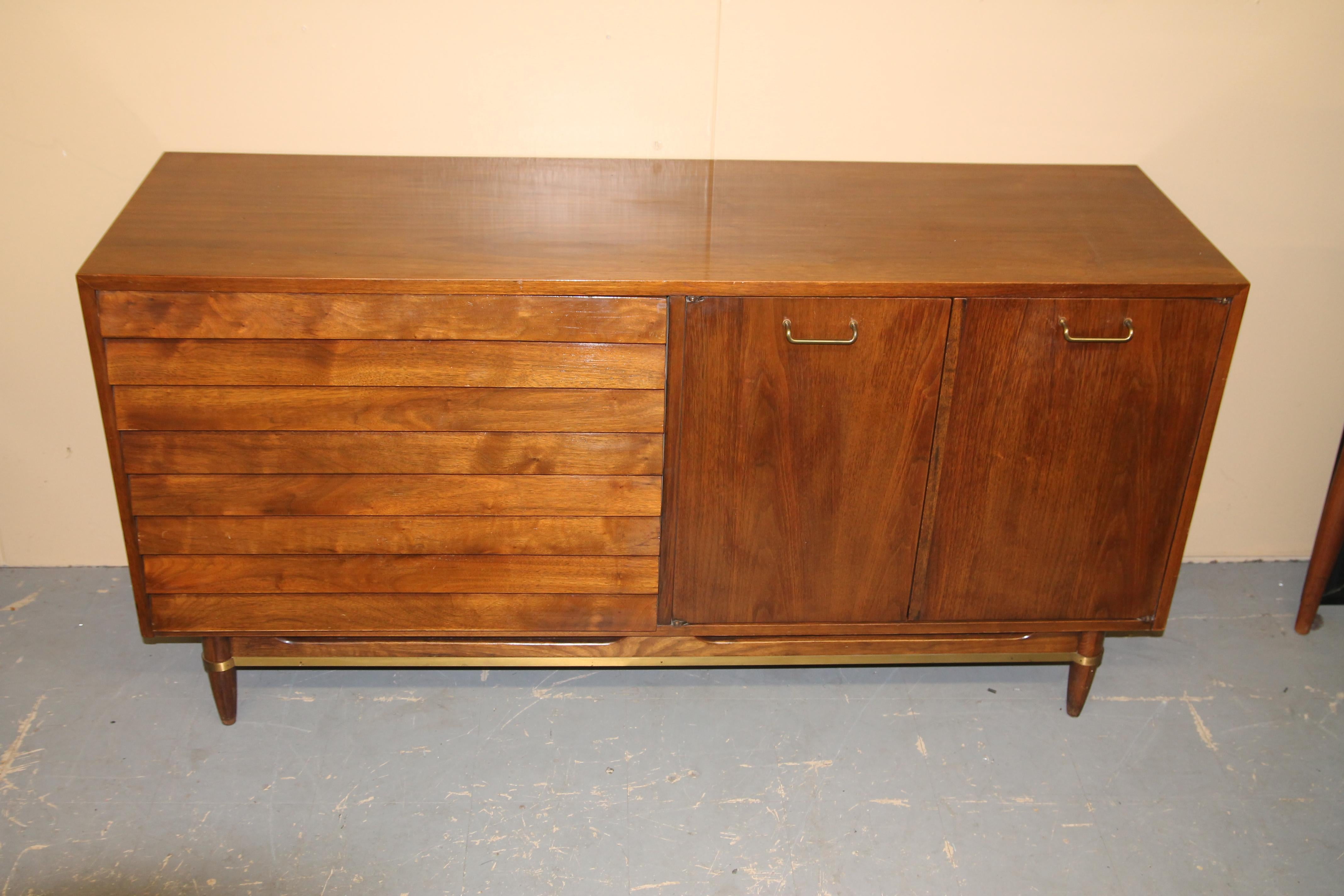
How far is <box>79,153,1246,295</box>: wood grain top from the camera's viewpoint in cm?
177

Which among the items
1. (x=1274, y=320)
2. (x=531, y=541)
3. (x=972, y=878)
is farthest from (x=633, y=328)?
(x=1274, y=320)

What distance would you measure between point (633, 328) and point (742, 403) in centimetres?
22

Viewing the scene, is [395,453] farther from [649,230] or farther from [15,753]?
[15,753]

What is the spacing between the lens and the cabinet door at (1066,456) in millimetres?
1840

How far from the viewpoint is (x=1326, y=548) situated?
245cm

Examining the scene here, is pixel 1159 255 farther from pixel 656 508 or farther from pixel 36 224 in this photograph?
pixel 36 224

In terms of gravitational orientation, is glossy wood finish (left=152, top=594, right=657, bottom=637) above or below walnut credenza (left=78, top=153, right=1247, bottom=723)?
below

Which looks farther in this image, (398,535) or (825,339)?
(398,535)

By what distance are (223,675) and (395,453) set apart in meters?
0.59

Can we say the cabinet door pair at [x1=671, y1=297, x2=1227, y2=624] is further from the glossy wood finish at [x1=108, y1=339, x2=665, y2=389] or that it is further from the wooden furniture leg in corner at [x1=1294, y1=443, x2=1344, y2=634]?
the wooden furniture leg in corner at [x1=1294, y1=443, x2=1344, y2=634]

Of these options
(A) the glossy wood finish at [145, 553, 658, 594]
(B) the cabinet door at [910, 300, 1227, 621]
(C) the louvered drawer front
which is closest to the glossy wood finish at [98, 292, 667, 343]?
(C) the louvered drawer front

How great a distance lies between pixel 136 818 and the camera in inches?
77.5

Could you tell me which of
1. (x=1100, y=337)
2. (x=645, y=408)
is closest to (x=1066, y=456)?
(x=1100, y=337)

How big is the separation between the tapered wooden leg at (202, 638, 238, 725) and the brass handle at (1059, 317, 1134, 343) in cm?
156
